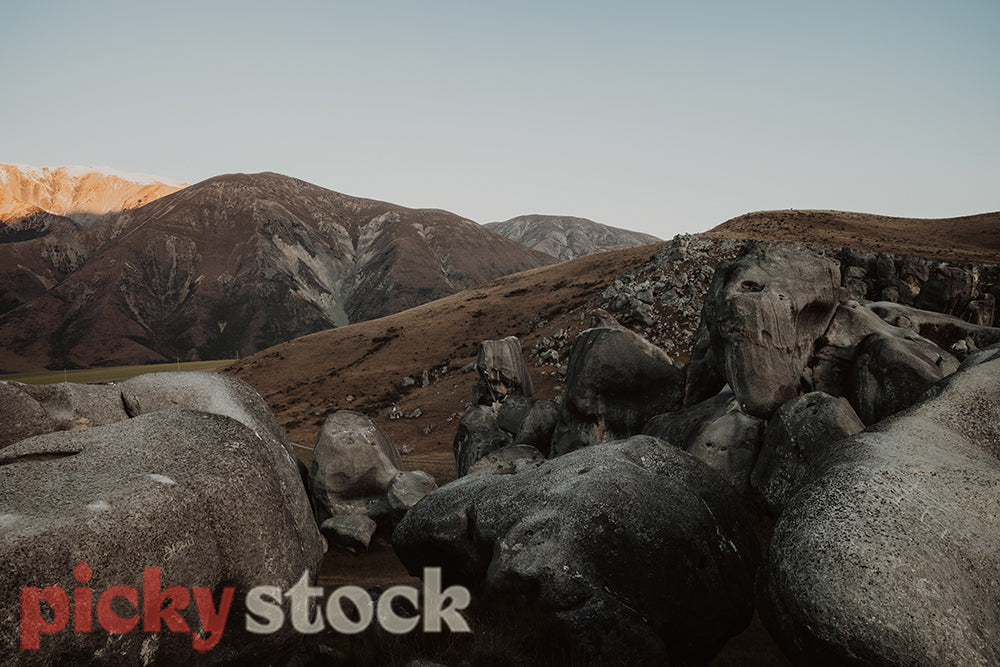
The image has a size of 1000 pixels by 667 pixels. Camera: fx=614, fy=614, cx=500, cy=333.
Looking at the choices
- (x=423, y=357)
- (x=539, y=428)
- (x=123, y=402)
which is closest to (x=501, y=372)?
(x=539, y=428)

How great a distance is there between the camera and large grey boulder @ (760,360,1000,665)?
9.03 m

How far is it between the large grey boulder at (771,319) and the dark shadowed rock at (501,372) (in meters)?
21.1

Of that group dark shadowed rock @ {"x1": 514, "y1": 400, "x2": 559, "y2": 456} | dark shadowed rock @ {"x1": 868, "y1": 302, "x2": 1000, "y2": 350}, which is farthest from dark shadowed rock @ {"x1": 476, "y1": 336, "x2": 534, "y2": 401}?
dark shadowed rock @ {"x1": 868, "y1": 302, "x2": 1000, "y2": 350}

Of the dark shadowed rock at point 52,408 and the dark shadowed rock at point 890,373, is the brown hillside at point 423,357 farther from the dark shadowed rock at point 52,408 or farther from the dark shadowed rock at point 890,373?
the dark shadowed rock at point 890,373

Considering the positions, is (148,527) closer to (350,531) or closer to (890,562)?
(890,562)

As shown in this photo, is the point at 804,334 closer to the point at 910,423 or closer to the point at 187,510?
the point at 910,423

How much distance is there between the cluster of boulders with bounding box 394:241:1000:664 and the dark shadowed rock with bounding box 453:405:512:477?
1344 centimetres

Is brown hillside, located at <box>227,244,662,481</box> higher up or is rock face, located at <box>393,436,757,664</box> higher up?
rock face, located at <box>393,436,757,664</box>

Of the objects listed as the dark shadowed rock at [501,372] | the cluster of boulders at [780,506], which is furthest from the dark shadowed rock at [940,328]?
the dark shadowed rock at [501,372]

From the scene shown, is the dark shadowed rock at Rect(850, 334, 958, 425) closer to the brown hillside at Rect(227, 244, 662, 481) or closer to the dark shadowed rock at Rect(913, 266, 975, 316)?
the dark shadowed rock at Rect(913, 266, 975, 316)

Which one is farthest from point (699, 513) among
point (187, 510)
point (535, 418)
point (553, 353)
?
point (553, 353)

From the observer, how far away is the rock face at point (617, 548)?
1200 centimetres

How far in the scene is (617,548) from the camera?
1268cm

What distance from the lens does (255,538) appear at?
11.1 meters
